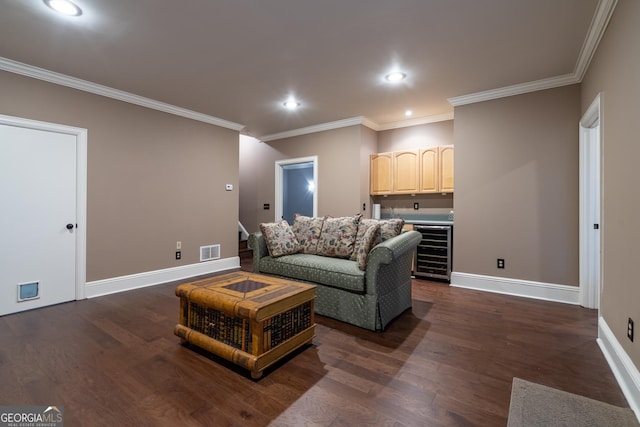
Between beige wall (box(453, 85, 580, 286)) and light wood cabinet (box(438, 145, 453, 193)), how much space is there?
41 cm

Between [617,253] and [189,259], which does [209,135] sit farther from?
[617,253]

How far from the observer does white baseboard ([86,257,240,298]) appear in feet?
11.9

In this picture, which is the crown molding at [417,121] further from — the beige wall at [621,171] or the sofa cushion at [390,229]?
the sofa cushion at [390,229]

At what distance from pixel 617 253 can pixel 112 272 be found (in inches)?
195

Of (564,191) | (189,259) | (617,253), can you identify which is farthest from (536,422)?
(189,259)

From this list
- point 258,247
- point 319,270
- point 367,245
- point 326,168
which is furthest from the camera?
point 326,168

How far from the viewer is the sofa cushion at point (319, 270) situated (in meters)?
2.69

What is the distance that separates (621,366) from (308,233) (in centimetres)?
275

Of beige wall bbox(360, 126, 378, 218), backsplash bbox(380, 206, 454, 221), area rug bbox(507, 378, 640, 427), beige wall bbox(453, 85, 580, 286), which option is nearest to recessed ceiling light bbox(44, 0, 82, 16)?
beige wall bbox(360, 126, 378, 218)

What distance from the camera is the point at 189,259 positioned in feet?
15.2

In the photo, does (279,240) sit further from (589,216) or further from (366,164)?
(589,216)

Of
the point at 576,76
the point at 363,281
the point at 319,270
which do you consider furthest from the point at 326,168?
the point at 576,76

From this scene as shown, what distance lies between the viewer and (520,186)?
365 centimetres

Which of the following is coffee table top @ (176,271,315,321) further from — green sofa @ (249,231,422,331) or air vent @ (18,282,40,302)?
air vent @ (18,282,40,302)
